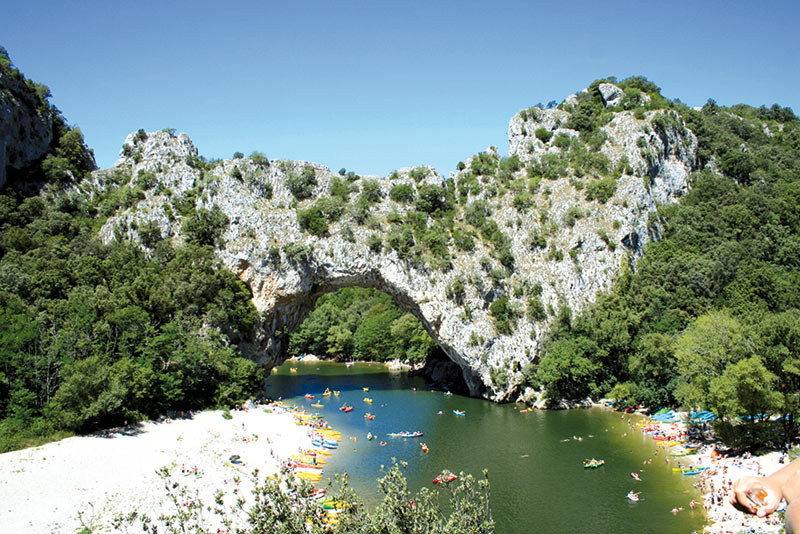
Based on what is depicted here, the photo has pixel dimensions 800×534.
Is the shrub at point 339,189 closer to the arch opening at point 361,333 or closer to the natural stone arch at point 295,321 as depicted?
the natural stone arch at point 295,321

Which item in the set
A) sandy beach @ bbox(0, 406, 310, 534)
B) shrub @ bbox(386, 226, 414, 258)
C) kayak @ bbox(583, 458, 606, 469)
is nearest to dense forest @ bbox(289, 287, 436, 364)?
shrub @ bbox(386, 226, 414, 258)

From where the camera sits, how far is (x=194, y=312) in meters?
55.8

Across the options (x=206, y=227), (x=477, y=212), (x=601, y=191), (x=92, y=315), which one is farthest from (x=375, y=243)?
(x=601, y=191)

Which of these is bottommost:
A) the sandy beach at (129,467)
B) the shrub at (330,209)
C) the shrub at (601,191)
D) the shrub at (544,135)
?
the sandy beach at (129,467)

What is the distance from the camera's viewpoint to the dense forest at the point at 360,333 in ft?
287

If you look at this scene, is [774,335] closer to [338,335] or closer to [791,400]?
[791,400]

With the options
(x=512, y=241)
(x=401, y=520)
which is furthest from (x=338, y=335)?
(x=401, y=520)

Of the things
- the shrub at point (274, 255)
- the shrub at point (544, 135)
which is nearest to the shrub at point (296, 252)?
the shrub at point (274, 255)

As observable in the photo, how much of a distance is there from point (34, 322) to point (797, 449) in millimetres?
56544

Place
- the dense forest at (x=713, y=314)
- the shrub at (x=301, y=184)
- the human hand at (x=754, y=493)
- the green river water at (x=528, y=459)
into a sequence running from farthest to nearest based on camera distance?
the shrub at (x=301, y=184)
the dense forest at (x=713, y=314)
the green river water at (x=528, y=459)
the human hand at (x=754, y=493)

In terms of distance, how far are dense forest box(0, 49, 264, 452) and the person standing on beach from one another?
1730 inches

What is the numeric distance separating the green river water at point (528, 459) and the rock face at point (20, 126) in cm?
4445

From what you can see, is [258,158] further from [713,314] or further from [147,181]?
[713,314]

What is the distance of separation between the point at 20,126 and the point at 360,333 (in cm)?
5962
